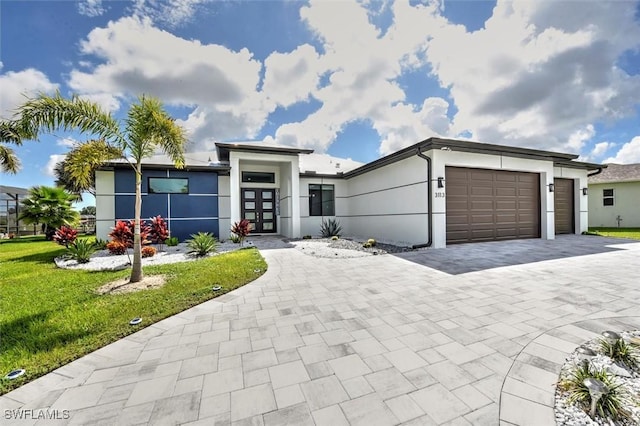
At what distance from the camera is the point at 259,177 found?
43.6 ft

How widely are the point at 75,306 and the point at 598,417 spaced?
5.76 meters

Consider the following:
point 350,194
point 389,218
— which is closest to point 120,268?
point 389,218

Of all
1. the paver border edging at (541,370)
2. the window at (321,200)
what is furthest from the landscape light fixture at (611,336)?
the window at (321,200)

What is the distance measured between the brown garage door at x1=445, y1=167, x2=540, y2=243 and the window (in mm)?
6366

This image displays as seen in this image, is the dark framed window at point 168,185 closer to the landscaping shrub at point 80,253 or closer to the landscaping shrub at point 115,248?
the landscaping shrub at point 115,248

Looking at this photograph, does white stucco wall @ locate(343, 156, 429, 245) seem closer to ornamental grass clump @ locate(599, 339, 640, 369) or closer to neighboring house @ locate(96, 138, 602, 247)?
neighboring house @ locate(96, 138, 602, 247)

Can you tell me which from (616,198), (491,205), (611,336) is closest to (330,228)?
(491,205)

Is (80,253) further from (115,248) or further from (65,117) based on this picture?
(65,117)

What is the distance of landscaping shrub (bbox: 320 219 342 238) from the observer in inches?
492

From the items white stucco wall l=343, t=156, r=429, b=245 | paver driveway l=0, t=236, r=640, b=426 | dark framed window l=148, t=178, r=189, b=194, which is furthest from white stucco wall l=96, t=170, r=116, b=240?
white stucco wall l=343, t=156, r=429, b=245

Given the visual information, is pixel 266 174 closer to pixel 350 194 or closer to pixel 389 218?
pixel 350 194

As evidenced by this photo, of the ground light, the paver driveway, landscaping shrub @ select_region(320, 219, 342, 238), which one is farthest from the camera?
landscaping shrub @ select_region(320, 219, 342, 238)

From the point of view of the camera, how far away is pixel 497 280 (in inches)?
180

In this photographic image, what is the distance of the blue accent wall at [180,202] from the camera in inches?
388
